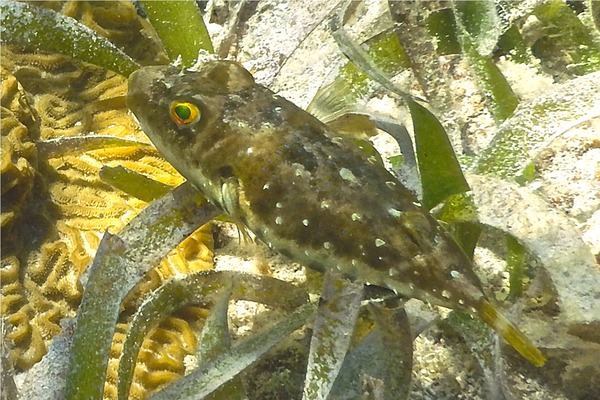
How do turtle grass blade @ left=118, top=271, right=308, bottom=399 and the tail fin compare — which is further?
turtle grass blade @ left=118, top=271, right=308, bottom=399

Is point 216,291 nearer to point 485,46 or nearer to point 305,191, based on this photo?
point 305,191

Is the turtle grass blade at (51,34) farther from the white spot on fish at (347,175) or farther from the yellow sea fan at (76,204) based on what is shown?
the white spot on fish at (347,175)

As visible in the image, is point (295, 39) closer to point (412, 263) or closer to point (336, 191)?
point (336, 191)

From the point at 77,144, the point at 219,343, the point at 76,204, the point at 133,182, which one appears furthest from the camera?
the point at 76,204

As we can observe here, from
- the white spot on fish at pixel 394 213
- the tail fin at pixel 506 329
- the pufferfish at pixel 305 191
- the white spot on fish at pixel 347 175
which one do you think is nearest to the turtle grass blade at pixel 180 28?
the pufferfish at pixel 305 191

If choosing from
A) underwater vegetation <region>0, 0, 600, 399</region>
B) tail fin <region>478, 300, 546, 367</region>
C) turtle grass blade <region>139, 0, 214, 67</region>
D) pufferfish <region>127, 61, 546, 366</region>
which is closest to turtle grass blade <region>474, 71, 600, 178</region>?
underwater vegetation <region>0, 0, 600, 399</region>

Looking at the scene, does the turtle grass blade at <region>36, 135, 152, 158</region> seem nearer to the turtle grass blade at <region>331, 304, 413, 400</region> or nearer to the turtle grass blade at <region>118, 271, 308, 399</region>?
the turtle grass blade at <region>118, 271, 308, 399</region>

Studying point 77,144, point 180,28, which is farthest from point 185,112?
point 180,28
